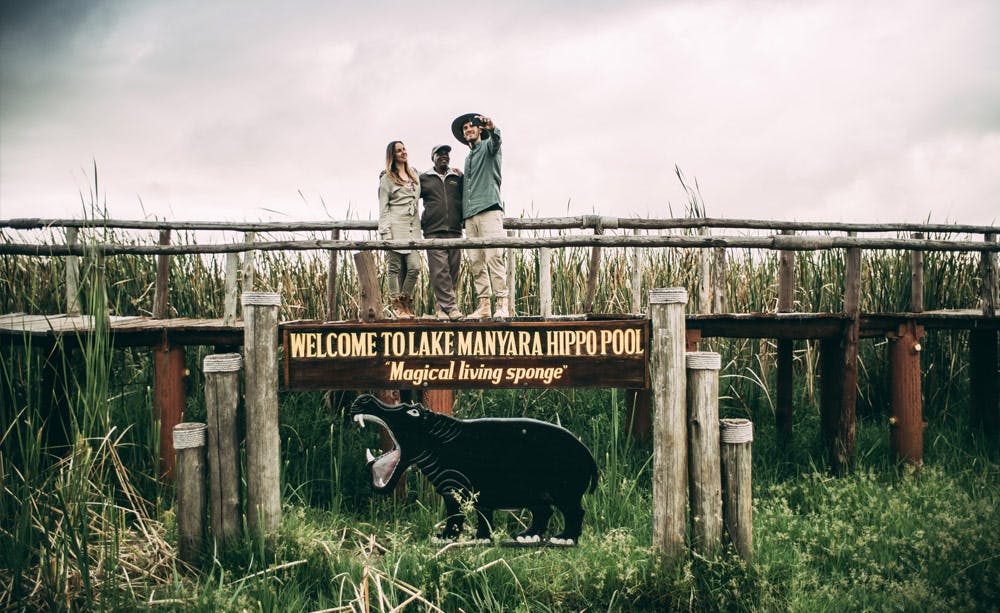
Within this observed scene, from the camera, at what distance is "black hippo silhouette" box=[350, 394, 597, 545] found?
340 cm

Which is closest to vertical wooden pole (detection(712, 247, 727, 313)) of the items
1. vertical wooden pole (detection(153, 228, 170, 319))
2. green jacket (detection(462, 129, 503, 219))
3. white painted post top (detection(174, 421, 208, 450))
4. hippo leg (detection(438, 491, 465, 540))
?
green jacket (detection(462, 129, 503, 219))

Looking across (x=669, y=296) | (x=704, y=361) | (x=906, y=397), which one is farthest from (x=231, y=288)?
(x=906, y=397)

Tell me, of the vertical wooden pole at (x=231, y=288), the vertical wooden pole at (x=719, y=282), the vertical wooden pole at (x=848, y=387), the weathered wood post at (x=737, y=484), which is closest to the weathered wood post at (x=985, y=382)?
the vertical wooden pole at (x=848, y=387)

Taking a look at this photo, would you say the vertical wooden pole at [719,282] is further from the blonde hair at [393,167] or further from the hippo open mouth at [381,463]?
the hippo open mouth at [381,463]

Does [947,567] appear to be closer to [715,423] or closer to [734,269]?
[715,423]

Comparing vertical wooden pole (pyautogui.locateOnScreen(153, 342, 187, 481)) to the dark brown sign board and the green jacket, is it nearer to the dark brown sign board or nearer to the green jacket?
the dark brown sign board

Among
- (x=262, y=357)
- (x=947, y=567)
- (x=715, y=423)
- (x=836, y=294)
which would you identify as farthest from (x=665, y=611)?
(x=836, y=294)

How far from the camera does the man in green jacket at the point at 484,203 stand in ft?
17.7

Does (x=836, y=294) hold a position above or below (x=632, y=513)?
→ above

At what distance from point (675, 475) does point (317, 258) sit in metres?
5.16

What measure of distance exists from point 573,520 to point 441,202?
3.19 m

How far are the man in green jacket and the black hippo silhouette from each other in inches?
77.4

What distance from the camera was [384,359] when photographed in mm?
3533

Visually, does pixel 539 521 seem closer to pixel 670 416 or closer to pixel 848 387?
pixel 670 416
